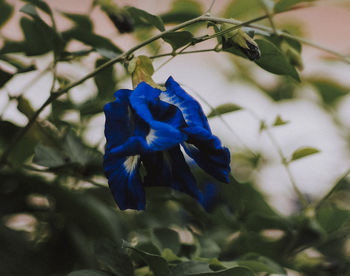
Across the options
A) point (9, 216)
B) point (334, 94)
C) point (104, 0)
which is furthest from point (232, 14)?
point (9, 216)

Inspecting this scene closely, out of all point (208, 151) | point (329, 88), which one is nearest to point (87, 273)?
point (208, 151)

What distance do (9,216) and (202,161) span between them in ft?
1.21

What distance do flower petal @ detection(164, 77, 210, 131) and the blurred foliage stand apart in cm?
6

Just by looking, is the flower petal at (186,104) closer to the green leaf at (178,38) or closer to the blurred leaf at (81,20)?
the green leaf at (178,38)

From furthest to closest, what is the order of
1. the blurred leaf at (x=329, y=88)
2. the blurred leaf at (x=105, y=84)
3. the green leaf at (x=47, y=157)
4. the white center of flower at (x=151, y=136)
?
the blurred leaf at (x=329, y=88)
the blurred leaf at (x=105, y=84)
the green leaf at (x=47, y=157)
the white center of flower at (x=151, y=136)

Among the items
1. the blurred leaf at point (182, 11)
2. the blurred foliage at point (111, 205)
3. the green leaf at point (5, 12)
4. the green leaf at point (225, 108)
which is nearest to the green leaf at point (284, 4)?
the blurred foliage at point (111, 205)

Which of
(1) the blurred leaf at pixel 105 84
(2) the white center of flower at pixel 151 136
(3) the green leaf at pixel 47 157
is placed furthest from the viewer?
(1) the blurred leaf at pixel 105 84

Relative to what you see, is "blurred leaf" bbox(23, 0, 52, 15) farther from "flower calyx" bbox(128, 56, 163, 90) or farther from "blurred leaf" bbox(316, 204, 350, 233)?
"blurred leaf" bbox(316, 204, 350, 233)

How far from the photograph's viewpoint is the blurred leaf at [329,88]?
0.81 meters

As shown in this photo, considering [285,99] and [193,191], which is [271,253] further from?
[285,99]

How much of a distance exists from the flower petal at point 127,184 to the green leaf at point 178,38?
4.7 inches

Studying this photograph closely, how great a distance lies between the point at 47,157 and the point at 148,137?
0.60ft

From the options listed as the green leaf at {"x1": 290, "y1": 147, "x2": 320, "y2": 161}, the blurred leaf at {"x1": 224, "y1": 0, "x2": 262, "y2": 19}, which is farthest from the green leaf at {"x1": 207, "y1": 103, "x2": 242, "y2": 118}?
the blurred leaf at {"x1": 224, "y1": 0, "x2": 262, "y2": 19}

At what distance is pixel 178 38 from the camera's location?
1.31 feet
